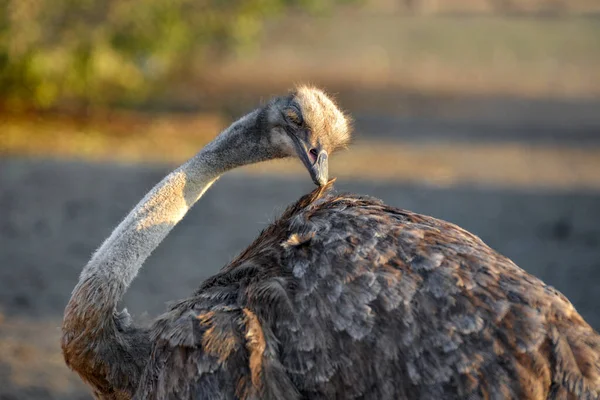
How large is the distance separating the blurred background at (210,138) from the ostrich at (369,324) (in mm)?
531

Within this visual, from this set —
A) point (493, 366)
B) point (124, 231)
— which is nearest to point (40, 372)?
point (124, 231)

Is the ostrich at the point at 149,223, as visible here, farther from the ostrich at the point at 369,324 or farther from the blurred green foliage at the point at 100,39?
the blurred green foliage at the point at 100,39

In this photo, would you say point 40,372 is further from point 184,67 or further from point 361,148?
point 184,67

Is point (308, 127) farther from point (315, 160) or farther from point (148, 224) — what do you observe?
point (148, 224)

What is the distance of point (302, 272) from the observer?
2.72 meters

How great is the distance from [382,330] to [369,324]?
38mm

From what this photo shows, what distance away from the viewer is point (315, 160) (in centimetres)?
322

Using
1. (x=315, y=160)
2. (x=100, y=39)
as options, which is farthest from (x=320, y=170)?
(x=100, y=39)

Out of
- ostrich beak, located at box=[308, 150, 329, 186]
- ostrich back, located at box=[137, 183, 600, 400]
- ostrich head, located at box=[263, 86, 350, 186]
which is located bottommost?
ostrich back, located at box=[137, 183, 600, 400]

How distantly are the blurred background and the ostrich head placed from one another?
24cm

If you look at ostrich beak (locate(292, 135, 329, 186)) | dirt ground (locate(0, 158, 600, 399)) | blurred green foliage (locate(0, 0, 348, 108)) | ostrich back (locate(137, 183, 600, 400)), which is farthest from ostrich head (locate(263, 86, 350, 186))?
blurred green foliage (locate(0, 0, 348, 108))

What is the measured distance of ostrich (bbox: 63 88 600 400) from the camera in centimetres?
249

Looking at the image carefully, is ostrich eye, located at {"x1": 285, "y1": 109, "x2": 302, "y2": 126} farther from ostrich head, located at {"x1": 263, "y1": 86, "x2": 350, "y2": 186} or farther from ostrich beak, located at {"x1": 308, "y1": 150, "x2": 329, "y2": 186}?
ostrich beak, located at {"x1": 308, "y1": 150, "x2": 329, "y2": 186}

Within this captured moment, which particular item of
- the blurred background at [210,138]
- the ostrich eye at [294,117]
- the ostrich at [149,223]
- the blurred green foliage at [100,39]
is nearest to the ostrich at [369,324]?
the ostrich at [149,223]
